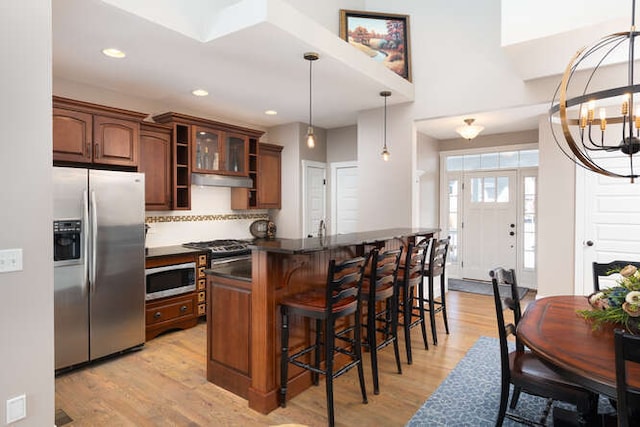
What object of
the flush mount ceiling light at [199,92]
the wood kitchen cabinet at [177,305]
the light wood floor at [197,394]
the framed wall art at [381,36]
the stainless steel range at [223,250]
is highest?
the framed wall art at [381,36]

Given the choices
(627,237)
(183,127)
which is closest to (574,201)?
(627,237)

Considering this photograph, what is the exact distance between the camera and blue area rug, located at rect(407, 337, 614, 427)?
2.43 metres

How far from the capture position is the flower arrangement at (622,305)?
5.90 feet

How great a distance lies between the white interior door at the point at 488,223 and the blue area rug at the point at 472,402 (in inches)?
137

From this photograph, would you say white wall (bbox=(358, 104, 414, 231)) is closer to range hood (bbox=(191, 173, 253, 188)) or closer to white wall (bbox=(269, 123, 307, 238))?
white wall (bbox=(269, 123, 307, 238))

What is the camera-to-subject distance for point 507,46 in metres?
3.28

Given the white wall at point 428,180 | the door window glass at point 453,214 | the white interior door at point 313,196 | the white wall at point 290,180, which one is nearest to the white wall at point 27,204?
the white wall at point 290,180

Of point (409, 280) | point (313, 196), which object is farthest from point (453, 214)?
point (409, 280)

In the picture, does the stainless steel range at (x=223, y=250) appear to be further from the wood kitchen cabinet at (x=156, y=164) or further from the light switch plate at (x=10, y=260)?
the light switch plate at (x=10, y=260)

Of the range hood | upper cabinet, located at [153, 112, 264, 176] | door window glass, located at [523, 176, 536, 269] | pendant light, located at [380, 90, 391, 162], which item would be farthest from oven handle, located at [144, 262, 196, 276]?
door window glass, located at [523, 176, 536, 269]

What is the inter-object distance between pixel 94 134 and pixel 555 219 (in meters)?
5.33

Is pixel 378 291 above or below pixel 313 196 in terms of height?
below

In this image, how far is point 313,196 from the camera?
20.4 ft

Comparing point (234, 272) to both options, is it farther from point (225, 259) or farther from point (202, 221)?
point (202, 221)
